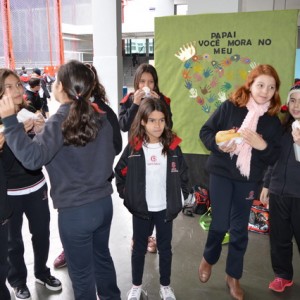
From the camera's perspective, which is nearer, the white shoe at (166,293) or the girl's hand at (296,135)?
the girl's hand at (296,135)

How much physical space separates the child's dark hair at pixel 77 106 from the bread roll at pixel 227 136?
2.84 ft

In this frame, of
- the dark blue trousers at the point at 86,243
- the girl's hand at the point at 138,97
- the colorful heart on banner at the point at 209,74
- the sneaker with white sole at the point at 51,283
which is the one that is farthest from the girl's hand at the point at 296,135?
the sneaker with white sole at the point at 51,283

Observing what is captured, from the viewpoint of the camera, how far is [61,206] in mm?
1590

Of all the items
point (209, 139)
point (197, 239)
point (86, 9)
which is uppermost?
point (86, 9)

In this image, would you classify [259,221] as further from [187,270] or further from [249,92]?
[249,92]

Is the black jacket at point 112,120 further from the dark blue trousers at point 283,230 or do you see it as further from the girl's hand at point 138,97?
the dark blue trousers at point 283,230

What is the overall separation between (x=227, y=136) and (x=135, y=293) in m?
1.22

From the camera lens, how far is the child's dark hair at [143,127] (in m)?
2.07

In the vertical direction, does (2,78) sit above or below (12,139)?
above

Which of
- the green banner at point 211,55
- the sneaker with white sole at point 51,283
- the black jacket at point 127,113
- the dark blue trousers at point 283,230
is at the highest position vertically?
the green banner at point 211,55

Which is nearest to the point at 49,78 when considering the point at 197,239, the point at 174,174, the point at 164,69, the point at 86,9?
the point at 86,9

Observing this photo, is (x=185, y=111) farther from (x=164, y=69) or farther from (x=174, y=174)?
(x=174, y=174)

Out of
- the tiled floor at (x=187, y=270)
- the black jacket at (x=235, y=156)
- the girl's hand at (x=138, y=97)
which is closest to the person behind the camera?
the black jacket at (x=235, y=156)

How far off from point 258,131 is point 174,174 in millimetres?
618
